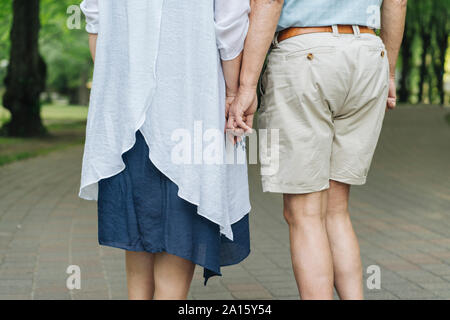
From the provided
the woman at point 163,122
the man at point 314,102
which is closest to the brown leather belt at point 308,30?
the man at point 314,102

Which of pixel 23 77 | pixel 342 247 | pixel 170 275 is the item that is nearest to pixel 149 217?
pixel 170 275

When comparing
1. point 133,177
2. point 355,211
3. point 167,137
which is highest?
point 167,137

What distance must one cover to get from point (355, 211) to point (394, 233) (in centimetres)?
96

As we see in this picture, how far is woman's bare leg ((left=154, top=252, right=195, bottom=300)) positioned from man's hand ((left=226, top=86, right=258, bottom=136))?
1.78ft

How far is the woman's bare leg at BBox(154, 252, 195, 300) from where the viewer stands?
251cm

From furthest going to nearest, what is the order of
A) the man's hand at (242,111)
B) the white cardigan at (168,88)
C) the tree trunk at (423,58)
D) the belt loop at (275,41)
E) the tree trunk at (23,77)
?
the tree trunk at (423,58)
the tree trunk at (23,77)
the belt loop at (275,41)
the man's hand at (242,111)
the white cardigan at (168,88)

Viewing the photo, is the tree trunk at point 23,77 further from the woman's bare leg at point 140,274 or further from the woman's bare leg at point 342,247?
the woman's bare leg at point 342,247

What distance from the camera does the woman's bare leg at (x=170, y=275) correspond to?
2514 millimetres

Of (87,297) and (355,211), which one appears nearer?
(87,297)

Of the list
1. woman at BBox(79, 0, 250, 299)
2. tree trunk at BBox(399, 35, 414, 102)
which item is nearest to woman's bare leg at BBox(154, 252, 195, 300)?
woman at BBox(79, 0, 250, 299)

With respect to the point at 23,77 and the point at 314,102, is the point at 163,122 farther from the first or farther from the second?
the point at 23,77

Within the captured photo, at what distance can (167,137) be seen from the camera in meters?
2.34
